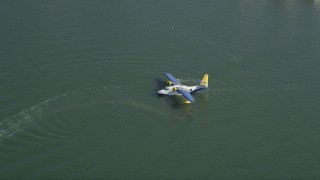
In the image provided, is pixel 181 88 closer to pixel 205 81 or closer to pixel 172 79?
pixel 172 79

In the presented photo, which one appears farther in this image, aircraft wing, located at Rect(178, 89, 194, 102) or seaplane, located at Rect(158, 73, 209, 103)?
seaplane, located at Rect(158, 73, 209, 103)

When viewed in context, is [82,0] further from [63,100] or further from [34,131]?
[34,131]

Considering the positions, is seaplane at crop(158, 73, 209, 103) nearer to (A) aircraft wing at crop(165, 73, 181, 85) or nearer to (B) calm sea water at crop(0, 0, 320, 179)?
(A) aircraft wing at crop(165, 73, 181, 85)

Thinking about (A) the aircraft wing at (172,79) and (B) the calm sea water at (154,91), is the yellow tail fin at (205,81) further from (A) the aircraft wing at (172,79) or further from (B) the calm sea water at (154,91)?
(A) the aircraft wing at (172,79)

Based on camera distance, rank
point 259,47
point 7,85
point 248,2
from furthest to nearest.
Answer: point 248,2
point 259,47
point 7,85

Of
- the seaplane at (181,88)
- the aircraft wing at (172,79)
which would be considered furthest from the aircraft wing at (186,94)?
the aircraft wing at (172,79)

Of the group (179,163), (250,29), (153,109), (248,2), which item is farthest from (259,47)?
(179,163)

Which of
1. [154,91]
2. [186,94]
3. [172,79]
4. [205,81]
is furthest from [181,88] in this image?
[154,91]

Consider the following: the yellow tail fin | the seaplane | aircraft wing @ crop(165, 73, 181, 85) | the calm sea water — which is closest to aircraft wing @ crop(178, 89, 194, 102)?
the seaplane
